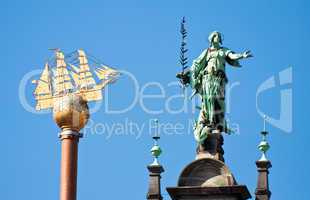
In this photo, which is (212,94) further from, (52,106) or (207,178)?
(52,106)

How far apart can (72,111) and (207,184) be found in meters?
30.1

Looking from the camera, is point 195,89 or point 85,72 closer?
point 195,89

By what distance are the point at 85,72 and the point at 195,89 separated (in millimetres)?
25452

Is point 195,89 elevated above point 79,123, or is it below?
below

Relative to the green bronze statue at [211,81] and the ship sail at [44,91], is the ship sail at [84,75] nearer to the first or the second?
the ship sail at [44,91]

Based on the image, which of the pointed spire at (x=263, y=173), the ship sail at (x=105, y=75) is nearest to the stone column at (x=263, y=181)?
the pointed spire at (x=263, y=173)

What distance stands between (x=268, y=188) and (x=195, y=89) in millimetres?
5415

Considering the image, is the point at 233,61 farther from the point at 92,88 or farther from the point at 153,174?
the point at 92,88

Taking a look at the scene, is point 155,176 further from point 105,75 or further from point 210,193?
point 105,75

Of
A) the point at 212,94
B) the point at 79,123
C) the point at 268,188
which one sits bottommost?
the point at 268,188

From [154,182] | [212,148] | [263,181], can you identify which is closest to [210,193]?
[212,148]

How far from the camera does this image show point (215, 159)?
64.2 metres

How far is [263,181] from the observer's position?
215 feet

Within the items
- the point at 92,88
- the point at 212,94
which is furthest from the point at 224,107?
the point at 92,88
